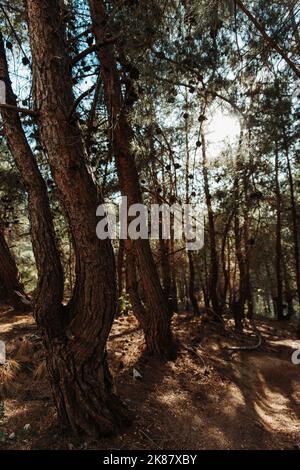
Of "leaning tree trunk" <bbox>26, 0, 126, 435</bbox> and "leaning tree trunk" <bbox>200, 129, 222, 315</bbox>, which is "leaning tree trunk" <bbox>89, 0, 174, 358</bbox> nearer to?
"leaning tree trunk" <bbox>26, 0, 126, 435</bbox>

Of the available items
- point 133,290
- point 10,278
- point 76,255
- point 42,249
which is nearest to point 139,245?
point 133,290

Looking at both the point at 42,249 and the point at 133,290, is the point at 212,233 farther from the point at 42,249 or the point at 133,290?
the point at 42,249

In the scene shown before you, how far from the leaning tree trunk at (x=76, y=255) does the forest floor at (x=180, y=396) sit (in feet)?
1.14

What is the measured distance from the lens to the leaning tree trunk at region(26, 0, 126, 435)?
9.02 ft

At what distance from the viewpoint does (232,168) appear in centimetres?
641

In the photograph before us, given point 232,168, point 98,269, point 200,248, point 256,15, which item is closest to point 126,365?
point 98,269

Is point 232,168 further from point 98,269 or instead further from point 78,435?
point 78,435

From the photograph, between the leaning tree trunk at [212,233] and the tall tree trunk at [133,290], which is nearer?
the tall tree trunk at [133,290]

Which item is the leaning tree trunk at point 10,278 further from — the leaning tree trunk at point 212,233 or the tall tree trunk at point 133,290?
the leaning tree trunk at point 212,233

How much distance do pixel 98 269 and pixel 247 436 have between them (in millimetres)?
2366

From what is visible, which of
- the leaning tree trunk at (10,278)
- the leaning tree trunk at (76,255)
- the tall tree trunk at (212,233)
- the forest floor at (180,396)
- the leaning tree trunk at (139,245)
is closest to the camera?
the leaning tree trunk at (76,255)

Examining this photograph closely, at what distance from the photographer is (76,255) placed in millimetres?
2852

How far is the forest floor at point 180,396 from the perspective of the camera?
9.86 feet

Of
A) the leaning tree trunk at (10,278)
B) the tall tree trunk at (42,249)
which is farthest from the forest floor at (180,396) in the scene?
the tall tree trunk at (42,249)
